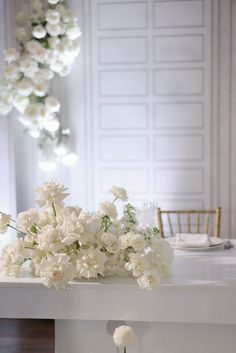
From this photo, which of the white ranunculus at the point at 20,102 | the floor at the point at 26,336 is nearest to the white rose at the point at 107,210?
the floor at the point at 26,336

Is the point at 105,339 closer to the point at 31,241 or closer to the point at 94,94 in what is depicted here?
the point at 31,241

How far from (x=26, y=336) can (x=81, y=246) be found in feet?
7.20

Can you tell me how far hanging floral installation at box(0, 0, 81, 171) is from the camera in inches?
179

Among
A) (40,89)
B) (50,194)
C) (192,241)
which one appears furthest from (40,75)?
(50,194)

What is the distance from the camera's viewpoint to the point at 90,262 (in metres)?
1.70

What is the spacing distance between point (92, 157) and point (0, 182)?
93cm

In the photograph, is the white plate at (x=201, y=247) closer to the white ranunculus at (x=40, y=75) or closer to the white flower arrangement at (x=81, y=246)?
the white flower arrangement at (x=81, y=246)

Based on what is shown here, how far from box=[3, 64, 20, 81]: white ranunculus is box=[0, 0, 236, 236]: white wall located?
68 cm

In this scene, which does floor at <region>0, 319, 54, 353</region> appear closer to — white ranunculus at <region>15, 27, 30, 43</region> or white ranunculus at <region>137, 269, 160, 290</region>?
white ranunculus at <region>137, 269, 160, 290</region>

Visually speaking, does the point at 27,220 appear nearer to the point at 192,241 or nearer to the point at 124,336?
the point at 124,336

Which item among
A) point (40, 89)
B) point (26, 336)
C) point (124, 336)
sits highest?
point (40, 89)

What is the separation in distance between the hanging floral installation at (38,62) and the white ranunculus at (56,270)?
3.04 metres

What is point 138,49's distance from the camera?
5.01 metres

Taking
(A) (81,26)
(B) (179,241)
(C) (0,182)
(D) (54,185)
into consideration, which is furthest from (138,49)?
(D) (54,185)
